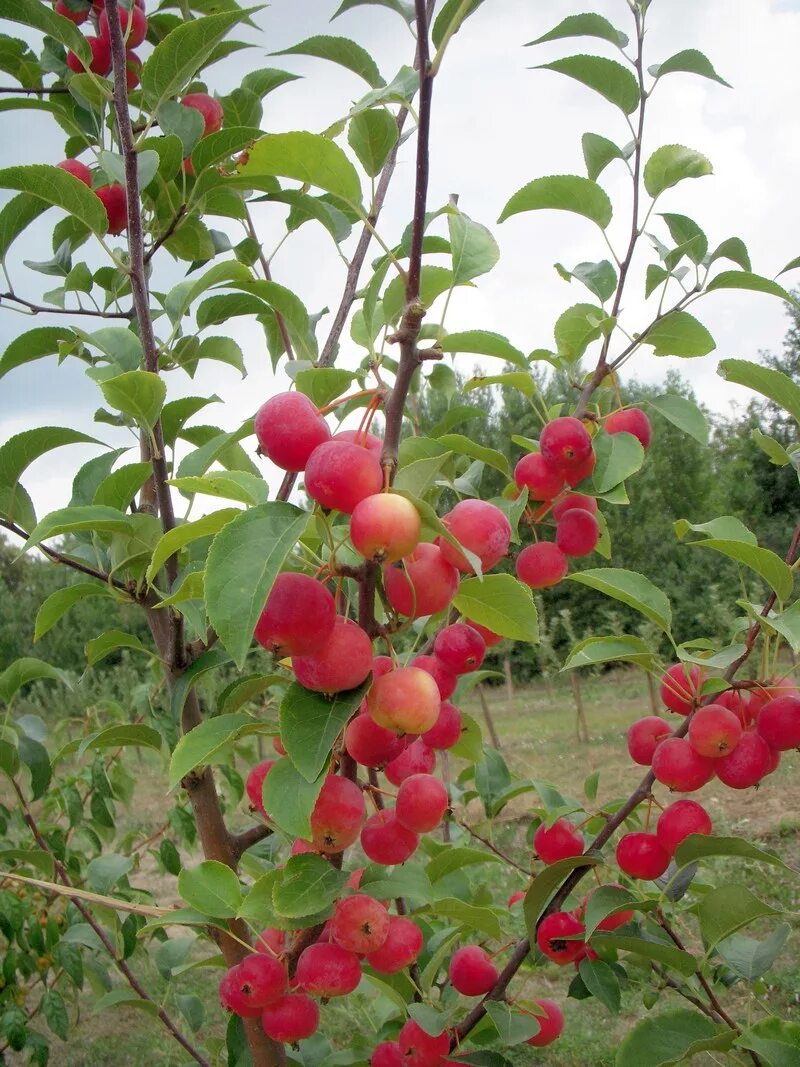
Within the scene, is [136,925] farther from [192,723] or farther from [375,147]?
[375,147]

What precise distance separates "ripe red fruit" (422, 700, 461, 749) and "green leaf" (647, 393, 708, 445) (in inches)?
17.1

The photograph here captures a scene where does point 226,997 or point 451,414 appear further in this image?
point 451,414

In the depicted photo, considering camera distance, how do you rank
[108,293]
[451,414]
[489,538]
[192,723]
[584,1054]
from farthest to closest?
[584,1054]
[108,293]
[192,723]
[451,414]
[489,538]

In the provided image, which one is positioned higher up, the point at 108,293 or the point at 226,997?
the point at 108,293

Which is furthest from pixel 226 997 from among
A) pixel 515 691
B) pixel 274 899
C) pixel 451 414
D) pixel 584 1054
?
pixel 515 691

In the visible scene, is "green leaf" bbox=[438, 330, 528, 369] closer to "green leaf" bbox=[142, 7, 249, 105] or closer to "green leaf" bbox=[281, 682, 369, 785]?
"green leaf" bbox=[281, 682, 369, 785]

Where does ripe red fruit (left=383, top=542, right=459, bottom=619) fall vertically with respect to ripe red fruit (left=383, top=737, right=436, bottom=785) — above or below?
above

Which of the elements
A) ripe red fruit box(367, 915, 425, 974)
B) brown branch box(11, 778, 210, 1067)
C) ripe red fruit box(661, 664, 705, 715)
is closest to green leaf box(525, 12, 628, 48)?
ripe red fruit box(661, 664, 705, 715)

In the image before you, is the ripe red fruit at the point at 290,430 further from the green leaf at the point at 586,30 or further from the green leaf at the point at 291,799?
the green leaf at the point at 586,30

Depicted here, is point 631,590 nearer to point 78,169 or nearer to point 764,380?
point 764,380

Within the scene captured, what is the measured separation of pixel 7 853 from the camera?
146 centimetres

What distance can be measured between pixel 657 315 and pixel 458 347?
1.31 feet

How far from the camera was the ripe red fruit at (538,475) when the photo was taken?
1.02m

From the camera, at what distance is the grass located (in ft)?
8.48
